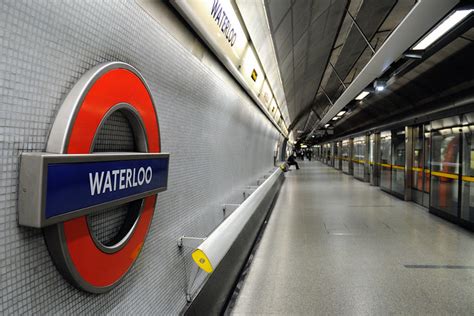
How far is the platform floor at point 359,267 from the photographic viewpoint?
10.1 feet

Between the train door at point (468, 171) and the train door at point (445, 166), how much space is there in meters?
0.20

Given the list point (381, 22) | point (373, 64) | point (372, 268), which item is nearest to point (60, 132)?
point (372, 268)

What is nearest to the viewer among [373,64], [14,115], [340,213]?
[14,115]

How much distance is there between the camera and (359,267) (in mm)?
4062

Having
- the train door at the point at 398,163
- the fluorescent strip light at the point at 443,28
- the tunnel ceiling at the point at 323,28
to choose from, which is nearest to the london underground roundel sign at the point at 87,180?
the tunnel ceiling at the point at 323,28

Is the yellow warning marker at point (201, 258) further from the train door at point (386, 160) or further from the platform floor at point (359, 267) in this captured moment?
the train door at point (386, 160)

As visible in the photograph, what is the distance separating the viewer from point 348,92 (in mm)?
7133

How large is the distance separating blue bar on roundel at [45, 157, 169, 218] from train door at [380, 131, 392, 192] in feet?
37.4

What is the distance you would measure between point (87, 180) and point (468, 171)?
23.6 feet

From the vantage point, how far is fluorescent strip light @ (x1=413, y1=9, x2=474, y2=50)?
2926 mm

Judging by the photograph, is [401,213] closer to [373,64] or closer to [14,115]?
[373,64]

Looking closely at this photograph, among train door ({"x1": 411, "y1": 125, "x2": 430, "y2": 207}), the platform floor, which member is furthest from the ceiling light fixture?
train door ({"x1": 411, "y1": 125, "x2": 430, "y2": 207})

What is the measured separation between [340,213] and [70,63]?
735cm

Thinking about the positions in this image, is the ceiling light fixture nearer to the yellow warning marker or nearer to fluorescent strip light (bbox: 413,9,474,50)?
fluorescent strip light (bbox: 413,9,474,50)
